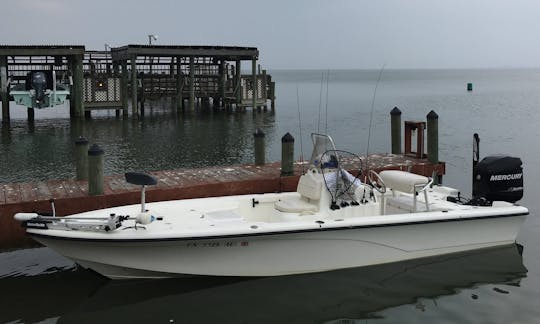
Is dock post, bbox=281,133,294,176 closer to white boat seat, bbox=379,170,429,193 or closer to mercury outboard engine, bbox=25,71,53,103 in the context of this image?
white boat seat, bbox=379,170,429,193

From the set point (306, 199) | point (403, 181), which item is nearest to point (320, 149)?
point (306, 199)

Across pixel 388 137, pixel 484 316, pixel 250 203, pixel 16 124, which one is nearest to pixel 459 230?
pixel 484 316

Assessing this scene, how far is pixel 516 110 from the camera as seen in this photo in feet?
140

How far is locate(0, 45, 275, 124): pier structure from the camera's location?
29609 millimetres

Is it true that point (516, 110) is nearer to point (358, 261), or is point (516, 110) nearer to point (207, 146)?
point (207, 146)

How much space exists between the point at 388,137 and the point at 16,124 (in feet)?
62.4

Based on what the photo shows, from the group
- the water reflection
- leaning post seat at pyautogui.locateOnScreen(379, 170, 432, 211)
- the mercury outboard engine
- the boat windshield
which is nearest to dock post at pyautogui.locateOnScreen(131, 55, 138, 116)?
the mercury outboard engine

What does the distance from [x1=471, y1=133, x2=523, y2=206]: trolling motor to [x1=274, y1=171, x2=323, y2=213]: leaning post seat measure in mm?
2584

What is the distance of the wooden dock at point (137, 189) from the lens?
8961 millimetres

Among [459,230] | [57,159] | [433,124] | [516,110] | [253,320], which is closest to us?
[253,320]

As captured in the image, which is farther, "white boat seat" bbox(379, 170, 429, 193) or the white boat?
"white boat seat" bbox(379, 170, 429, 193)

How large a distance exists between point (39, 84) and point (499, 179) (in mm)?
26105

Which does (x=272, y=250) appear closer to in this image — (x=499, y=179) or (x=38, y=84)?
(x=499, y=179)

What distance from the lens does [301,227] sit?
24.8ft
